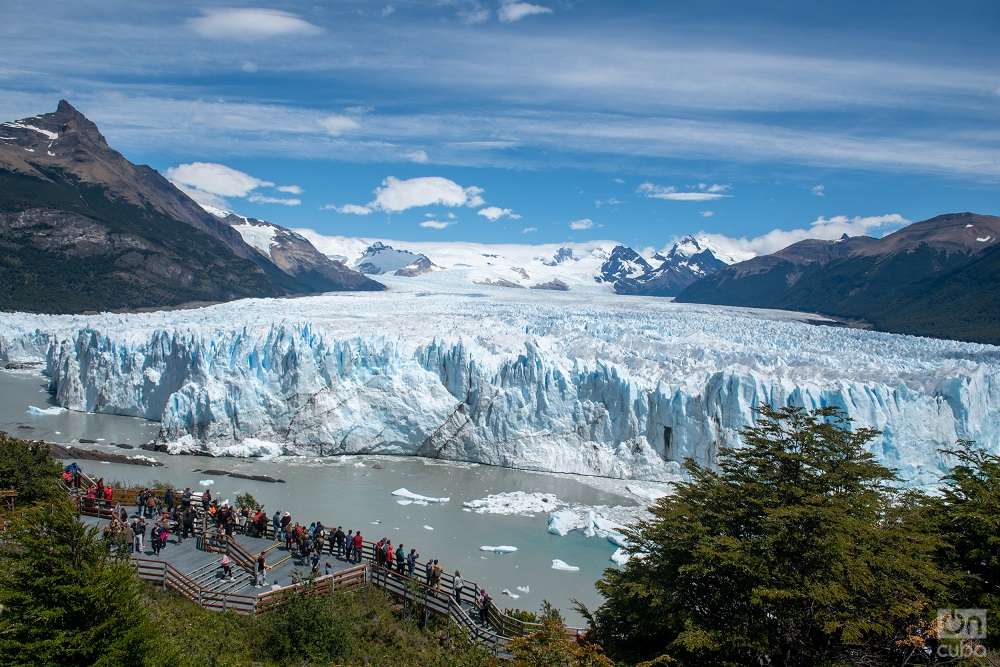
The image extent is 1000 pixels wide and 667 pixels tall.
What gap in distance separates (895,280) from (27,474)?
96532 mm

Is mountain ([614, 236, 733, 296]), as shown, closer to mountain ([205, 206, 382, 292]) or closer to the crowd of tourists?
mountain ([205, 206, 382, 292])

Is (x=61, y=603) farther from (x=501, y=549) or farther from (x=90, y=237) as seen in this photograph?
(x=90, y=237)

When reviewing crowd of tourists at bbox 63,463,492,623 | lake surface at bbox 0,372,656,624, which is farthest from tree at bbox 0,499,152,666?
lake surface at bbox 0,372,656,624

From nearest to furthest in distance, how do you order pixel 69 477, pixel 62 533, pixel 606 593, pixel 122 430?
pixel 62 533 < pixel 606 593 < pixel 69 477 < pixel 122 430

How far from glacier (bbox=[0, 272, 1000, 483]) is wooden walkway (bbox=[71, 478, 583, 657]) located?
445 inches

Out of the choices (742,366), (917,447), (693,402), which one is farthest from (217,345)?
(917,447)

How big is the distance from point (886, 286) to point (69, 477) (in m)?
93.6

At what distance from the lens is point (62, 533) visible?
5844 mm

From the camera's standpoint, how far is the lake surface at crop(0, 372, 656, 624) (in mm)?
15289

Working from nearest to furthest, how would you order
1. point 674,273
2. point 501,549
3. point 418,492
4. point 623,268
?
1. point 501,549
2. point 418,492
3. point 674,273
4. point 623,268

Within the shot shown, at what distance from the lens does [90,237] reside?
76.1 metres

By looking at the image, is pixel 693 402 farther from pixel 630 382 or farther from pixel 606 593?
pixel 606 593

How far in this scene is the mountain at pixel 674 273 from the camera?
170750 millimetres
